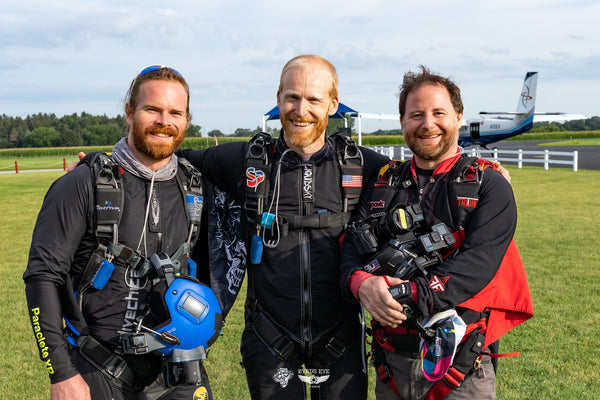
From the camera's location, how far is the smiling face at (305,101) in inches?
138

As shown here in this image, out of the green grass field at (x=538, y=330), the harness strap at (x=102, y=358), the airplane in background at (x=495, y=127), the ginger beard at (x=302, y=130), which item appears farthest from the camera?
the airplane in background at (x=495, y=127)

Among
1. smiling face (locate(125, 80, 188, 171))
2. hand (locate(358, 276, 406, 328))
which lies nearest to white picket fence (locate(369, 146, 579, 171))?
smiling face (locate(125, 80, 188, 171))

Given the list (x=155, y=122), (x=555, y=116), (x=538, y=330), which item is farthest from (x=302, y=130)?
(x=555, y=116)

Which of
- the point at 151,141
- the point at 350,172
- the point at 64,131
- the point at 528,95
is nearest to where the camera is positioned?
the point at 151,141

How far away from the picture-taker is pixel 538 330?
6691 millimetres

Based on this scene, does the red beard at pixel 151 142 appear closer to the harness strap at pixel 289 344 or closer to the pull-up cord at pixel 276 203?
the pull-up cord at pixel 276 203

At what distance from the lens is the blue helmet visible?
2883mm

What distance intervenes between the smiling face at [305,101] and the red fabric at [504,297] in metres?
1.51

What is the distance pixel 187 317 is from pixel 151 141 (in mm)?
1153

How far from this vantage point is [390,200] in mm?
3428

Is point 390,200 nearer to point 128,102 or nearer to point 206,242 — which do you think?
point 206,242

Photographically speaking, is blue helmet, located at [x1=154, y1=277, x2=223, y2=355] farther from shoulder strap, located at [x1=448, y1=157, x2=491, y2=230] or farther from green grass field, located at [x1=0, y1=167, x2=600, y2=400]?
green grass field, located at [x1=0, y1=167, x2=600, y2=400]

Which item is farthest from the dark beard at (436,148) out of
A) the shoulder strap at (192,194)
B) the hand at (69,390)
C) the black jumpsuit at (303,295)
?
the hand at (69,390)

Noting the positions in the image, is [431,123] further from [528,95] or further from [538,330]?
[528,95]
